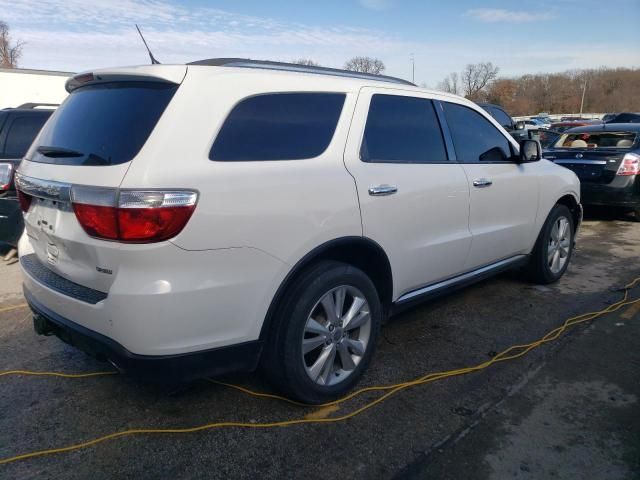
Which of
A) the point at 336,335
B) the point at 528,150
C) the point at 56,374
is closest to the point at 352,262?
the point at 336,335

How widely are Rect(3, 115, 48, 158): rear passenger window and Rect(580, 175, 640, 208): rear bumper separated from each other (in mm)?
7692

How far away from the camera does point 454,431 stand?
8.57 feet

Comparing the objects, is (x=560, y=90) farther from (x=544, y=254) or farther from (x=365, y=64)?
(x=544, y=254)

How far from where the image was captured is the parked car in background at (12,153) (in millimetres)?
5020

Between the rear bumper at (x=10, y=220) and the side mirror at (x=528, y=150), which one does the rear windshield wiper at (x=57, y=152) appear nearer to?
the rear bumper at (x=10, y=220)

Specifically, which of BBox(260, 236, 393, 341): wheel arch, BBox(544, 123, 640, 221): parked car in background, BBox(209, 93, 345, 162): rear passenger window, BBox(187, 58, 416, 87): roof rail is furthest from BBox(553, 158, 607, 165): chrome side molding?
BBox(209, 93, 345, 162): rear passenger window

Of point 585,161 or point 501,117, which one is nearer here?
point 585,161

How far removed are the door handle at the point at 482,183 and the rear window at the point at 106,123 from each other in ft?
7.55

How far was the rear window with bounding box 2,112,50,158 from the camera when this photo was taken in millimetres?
5517

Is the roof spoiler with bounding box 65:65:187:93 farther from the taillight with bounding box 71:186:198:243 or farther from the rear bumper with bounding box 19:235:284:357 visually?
the rear bumper with bounding box 19:235:284:357

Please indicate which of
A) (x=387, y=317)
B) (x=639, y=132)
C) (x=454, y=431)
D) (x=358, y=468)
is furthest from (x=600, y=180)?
(x=358, y=468)

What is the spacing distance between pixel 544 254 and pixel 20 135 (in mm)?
5613

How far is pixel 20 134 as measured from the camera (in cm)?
560

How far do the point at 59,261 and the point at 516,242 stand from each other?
137 inches
